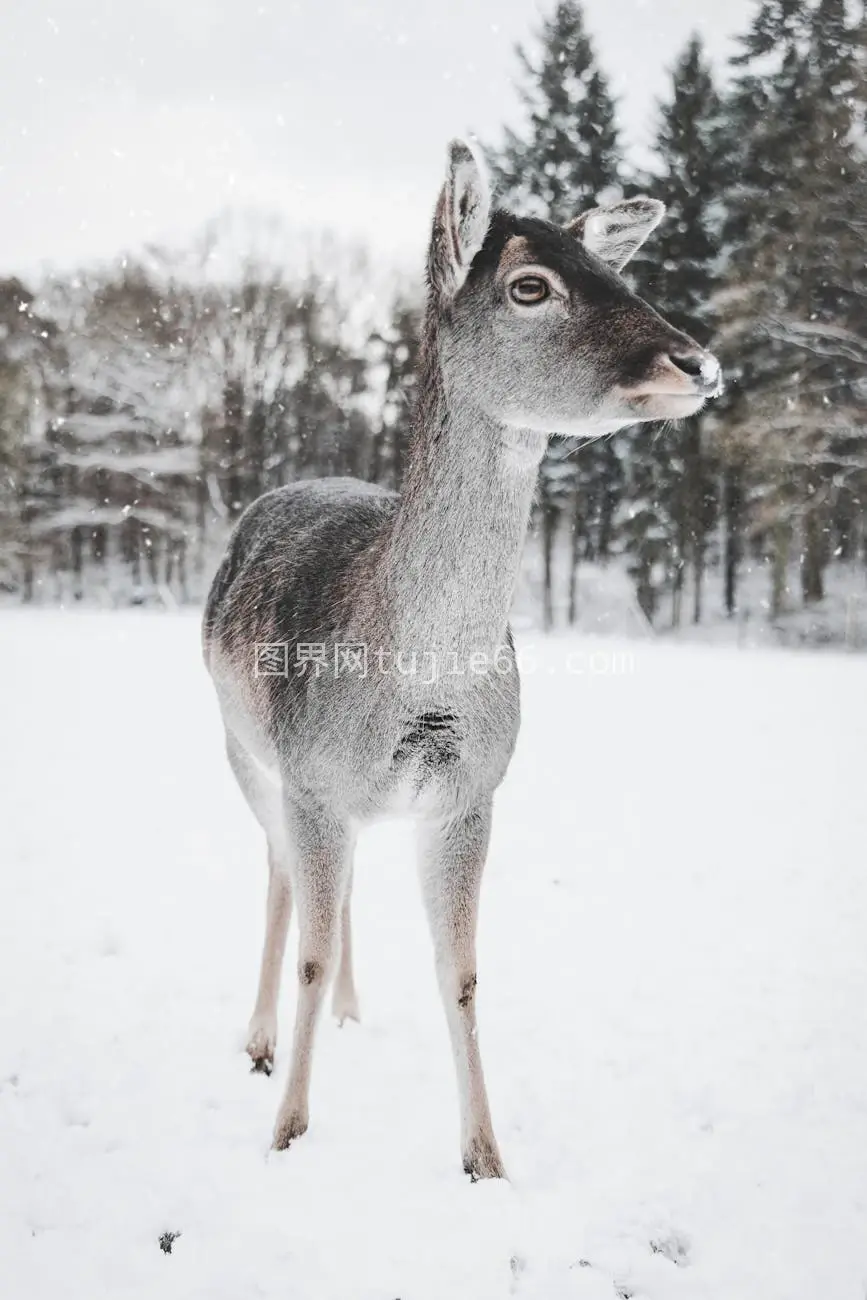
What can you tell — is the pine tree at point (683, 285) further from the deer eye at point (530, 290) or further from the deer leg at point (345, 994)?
the deer eye at point (530, 290)

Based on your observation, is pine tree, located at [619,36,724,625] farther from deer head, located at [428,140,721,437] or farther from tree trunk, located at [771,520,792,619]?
deer head, located at [428,140,721,437]

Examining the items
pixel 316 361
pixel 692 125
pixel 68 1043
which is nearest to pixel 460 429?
pixel 68 1043

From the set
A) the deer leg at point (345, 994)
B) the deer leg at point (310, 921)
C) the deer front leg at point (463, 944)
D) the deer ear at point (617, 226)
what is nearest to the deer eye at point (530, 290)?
the deer ear at point (617, 226)

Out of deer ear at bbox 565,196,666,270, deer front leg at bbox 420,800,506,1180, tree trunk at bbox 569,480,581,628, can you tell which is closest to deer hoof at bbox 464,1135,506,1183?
deer front leg at bbox 420,800,506,1180

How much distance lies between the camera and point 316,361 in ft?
90.6

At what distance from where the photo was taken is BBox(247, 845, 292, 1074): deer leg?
3689 mm

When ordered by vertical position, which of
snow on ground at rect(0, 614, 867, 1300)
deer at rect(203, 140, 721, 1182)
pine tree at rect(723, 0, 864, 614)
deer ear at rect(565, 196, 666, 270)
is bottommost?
snow on ground at rect(0, 614, 867, 1300)

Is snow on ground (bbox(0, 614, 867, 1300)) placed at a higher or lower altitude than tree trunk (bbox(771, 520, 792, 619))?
lower

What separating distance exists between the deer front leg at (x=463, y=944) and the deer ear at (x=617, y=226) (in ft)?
5.76

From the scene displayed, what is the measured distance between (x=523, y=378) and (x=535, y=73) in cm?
2479

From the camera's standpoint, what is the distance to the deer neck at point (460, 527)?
8.71 ft

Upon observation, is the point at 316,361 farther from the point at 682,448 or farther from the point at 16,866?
the point at 16,866

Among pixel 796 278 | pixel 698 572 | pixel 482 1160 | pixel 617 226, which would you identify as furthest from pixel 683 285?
pixel 482 1160

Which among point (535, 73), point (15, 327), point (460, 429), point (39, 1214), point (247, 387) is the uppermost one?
point (535, 73)
